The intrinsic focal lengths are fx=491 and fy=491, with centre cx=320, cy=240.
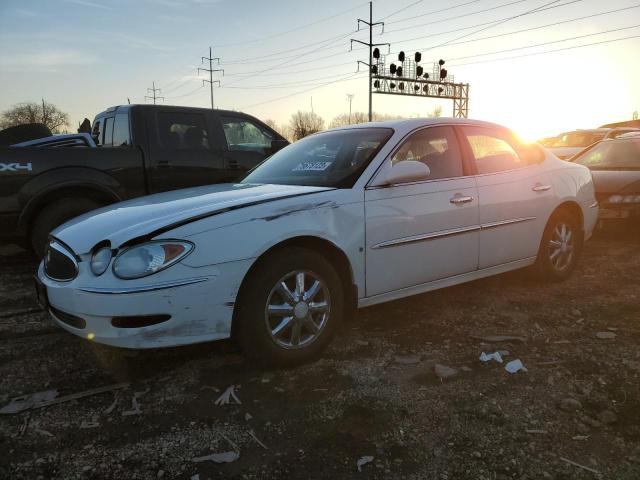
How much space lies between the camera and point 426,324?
3.75 meters

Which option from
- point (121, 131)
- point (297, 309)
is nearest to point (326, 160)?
point (297, 309)

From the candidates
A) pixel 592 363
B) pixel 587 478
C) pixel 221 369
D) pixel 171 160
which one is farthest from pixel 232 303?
pixel 171 160

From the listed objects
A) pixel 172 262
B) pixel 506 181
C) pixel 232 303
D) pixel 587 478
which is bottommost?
pixel 587 478

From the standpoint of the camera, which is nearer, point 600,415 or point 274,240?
point 600,415

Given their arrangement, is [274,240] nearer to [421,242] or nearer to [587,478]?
[421,242]

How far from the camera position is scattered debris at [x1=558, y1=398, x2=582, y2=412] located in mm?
2511

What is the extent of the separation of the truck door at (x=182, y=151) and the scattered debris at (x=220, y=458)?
4222mm

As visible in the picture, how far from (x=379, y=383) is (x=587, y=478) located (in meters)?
1.13

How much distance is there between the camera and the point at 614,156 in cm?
744

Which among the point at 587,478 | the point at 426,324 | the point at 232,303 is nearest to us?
the point at 587,478

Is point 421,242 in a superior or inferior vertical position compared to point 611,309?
superior

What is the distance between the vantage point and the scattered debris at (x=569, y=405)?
2.51 m

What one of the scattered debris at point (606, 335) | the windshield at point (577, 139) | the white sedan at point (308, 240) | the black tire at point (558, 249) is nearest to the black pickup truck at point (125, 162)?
the white sedan at point (308, 240)

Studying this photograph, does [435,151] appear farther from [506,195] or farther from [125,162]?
[125,162]
